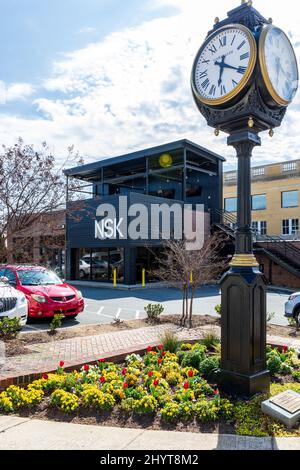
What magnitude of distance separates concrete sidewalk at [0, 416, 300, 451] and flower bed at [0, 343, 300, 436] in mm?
249

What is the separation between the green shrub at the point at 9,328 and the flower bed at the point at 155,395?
255 cm

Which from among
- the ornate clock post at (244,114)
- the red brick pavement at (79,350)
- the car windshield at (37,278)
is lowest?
the red brick pavement at (79,350)

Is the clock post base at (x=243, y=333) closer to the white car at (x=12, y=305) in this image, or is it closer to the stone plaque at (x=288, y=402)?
the stone plaque at (x=288, y=402)

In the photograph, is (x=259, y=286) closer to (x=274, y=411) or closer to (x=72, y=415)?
(x=274, y=411)

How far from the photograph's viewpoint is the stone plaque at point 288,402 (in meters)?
3.99

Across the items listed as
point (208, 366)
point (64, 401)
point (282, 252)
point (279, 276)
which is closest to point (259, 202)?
point (282, 252)

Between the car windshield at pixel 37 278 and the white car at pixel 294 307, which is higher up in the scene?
the car windshield at pixel 37 278

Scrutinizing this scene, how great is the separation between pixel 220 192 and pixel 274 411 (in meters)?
24.7

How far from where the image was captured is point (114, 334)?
8656 millimetres

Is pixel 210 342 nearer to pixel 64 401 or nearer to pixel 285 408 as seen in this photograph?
pixel 285 408

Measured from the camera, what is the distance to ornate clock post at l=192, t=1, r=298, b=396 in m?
4.68

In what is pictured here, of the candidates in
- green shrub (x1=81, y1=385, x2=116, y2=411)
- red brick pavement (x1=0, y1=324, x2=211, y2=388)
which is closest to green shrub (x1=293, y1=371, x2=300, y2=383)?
red brick pavement (x1=0, y1=324, x2=211, y2=388)

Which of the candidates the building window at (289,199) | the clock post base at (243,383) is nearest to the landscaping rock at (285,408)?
the clock post base at (243,383)

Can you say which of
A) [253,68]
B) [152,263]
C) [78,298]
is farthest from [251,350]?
[152,263]
